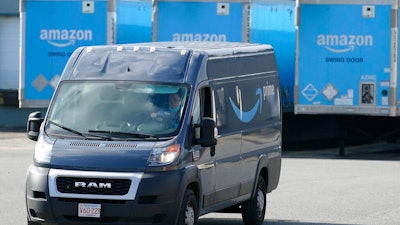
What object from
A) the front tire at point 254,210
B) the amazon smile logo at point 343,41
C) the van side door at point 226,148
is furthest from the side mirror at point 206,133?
the amazon smile logo at point 343,41

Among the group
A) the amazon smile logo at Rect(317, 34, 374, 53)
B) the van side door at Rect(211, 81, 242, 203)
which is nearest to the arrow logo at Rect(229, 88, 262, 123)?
the van side door at Rect(211, 81, 242, 203)

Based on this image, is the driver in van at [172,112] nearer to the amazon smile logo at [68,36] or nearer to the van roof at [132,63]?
the van roof at [132,63]

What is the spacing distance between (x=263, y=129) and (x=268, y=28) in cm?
1203

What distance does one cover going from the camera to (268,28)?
2531 cm

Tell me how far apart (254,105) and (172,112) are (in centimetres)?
221

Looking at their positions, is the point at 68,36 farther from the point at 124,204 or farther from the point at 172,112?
the point at 124,204

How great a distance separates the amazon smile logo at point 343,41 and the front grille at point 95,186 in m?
13.9

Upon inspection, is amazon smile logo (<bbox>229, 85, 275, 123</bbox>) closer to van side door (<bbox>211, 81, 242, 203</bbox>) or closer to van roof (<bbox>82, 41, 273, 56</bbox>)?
van side door (<bbox>211, 81, 242, 203</bbox>)

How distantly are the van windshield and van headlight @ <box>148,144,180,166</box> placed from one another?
0.90 feet

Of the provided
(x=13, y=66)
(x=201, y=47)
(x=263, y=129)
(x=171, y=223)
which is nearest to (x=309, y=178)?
(x=263, y=129)

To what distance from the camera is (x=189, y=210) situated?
1113cm

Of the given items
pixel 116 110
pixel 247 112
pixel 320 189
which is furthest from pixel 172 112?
pixel 320 189

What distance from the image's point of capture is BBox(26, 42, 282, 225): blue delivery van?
34.9 ft

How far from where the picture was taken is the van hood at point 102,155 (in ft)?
34.9
